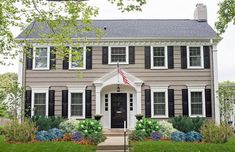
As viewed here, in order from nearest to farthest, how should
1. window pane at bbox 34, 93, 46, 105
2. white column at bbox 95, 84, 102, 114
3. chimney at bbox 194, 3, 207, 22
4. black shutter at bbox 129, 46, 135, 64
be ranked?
1. white column at bbox 95, 84, 102, 114
2. window pane at bbox 34, 93, 46, 105
3. black shutter at bbox 129, 46, 135, 64
4. chimney at bbox 194, 3, 207, 22

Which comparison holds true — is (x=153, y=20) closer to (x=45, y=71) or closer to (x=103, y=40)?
(x=103, y=40)

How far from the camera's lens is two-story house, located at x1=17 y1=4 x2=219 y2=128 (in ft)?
67.4

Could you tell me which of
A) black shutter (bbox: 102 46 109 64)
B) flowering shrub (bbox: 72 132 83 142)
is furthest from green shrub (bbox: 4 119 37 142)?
black shutter (bbox: 102 46 109 64)

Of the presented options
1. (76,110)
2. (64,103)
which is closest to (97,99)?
(76,110)

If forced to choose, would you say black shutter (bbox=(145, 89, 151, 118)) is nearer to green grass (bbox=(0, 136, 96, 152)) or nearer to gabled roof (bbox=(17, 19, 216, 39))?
gabled roof (bbox=(17, 19, 216, 39))

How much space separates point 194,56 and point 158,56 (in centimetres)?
228

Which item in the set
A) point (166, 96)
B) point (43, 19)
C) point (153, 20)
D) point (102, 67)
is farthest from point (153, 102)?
point (43, 19)

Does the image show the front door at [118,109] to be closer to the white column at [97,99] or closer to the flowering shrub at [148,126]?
the white column at [97,99]

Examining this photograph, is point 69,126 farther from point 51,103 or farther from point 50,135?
point 51,103

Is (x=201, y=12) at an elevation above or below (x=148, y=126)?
above

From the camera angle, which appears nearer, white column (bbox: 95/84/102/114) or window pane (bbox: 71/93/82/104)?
white column (bbox: 95/84/102/114)

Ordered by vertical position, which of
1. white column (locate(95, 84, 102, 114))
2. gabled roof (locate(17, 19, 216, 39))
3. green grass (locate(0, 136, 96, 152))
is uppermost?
gabled roof (locate(17, 19, 216, 39))

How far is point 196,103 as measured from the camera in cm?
2078

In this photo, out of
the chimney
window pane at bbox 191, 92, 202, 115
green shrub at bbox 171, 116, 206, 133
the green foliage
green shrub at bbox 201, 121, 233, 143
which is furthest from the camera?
the chimney
